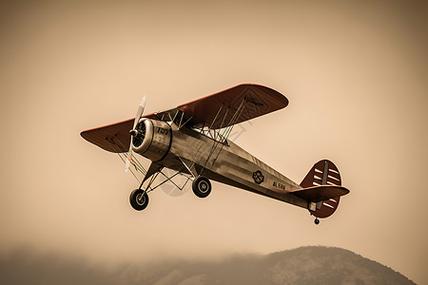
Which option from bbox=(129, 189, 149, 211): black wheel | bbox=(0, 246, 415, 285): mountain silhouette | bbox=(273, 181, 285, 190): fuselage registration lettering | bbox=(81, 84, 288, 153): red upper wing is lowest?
bbox=(0, 246, 415, 285): mountain silhouette

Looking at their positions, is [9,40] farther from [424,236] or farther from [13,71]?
[424,236]

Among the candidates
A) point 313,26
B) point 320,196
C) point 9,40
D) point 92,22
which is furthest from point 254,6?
point 320,196

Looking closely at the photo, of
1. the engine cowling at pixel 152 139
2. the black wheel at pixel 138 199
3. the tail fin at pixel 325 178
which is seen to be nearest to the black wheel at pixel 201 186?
the engine cowling at pixel 152 139

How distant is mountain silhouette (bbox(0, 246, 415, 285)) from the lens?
4084 centimetres

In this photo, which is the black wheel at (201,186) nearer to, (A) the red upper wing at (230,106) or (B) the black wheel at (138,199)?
(A) the red upper wing at (230,106)

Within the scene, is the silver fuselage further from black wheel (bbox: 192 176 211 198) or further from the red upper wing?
black wheel (bbox: 192 176 211 198)

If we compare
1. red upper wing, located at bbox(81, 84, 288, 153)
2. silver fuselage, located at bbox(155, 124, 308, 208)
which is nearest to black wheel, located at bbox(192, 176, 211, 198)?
silver fuselage, located at bbox(155, 124, 308, 208)

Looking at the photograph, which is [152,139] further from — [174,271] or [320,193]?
[174,271]

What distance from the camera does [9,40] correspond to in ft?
168

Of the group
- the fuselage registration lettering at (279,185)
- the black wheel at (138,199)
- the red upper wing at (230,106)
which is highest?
the red upper wing at (230,106)

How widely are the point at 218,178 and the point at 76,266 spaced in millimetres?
27553

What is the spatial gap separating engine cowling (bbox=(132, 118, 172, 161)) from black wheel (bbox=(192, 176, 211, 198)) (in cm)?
111

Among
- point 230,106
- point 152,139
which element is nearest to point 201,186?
point 152,139

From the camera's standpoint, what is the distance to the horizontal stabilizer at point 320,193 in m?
16.9
